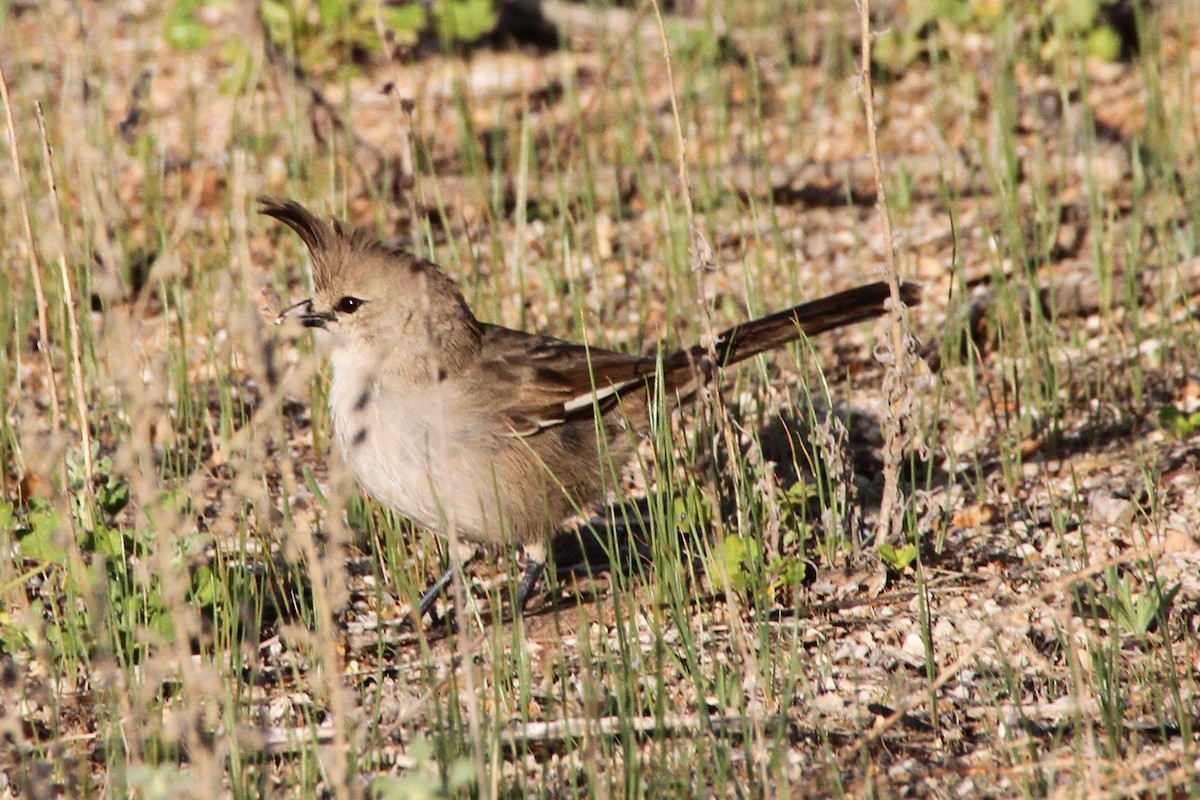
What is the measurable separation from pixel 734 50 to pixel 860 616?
4.67 meters

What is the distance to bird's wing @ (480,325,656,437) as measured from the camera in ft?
15.8

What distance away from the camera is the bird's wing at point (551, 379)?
4805 millimetres

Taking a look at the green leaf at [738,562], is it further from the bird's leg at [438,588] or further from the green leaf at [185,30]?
the green leaf at [185,30]

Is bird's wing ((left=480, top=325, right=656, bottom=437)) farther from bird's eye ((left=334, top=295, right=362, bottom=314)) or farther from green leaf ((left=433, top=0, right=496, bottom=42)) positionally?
green leaf ((left=433, top=0, right=496, bottom=42))

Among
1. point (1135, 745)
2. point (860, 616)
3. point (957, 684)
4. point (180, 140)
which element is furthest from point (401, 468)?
point (180, 140)

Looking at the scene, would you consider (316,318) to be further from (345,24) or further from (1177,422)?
(345,24)

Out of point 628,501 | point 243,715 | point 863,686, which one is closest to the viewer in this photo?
point 243,715

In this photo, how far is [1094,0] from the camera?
294 inches

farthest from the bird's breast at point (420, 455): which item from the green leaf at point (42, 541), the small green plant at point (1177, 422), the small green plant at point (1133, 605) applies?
the small green plant at point (1177, 422)

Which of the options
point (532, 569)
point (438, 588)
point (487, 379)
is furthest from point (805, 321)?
point (438, 588)

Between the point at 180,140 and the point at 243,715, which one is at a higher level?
the point at 180,140

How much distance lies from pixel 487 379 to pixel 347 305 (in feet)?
1.65

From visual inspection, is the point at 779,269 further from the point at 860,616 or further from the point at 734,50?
the point at 734,50

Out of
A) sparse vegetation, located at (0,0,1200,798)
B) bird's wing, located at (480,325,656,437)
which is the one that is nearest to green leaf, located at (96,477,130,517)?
sparse vegetation, located at (0,0,1200,798)
